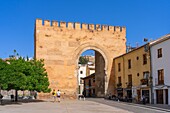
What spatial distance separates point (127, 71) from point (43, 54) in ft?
34.1

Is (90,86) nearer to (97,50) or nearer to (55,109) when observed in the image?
(97,50)

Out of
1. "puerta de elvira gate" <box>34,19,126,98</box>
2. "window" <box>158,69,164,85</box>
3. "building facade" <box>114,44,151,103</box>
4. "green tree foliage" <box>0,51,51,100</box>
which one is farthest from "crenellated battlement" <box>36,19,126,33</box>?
"window" <box>158,69,164,85</box>

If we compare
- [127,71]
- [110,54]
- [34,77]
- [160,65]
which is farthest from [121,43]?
[34,77]

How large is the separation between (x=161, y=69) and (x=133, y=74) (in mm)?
6129

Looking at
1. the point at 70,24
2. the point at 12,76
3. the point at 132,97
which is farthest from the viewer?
the point at 70,24

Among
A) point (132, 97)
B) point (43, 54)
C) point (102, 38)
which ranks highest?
point (102, 38)

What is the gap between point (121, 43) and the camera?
37062mm

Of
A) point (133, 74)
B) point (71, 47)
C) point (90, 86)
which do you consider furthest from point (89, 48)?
point (90, 86)

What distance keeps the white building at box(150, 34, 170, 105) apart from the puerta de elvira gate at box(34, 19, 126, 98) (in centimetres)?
1013

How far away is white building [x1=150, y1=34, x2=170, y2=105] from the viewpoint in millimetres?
23812

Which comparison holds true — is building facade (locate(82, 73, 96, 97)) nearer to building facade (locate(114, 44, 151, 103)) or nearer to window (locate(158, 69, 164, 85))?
building facade (locate(114, 44, 151, 103))

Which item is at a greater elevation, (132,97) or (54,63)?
(54,63)

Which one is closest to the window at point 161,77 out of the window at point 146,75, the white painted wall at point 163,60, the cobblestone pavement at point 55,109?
the white painted wall at point 163,60

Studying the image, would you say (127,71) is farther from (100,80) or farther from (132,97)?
(100,80)
